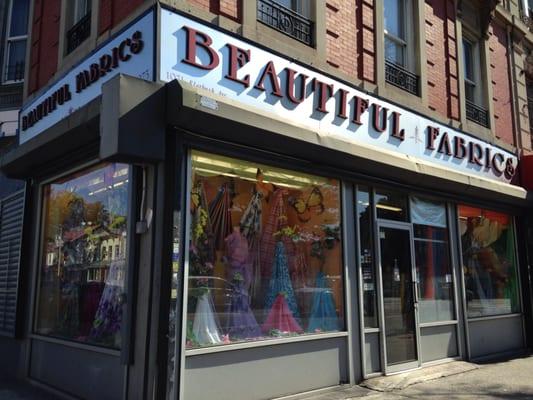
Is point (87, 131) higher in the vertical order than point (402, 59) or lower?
lower

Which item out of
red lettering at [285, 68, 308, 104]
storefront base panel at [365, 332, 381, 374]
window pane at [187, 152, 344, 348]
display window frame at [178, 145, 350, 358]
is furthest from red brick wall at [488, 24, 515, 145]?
red lettering at [285, 68, 308, 104]

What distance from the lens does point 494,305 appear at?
416 inches

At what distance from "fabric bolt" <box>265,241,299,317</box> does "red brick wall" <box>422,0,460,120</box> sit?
445cm

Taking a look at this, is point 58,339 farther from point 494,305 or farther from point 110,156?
point 494,305

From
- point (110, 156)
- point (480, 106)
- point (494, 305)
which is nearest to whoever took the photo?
point (110, 156)

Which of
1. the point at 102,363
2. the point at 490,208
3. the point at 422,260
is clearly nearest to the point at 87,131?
the point at 102,363

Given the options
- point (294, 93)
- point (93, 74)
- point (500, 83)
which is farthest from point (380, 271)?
point (500, 83)

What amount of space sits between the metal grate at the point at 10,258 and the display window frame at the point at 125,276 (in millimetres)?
384

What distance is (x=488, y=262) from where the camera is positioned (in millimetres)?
10758

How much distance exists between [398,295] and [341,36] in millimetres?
4053

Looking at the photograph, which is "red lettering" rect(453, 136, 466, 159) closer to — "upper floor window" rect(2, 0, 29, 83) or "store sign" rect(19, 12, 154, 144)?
"store sign" rect(19, 12, 154, 144)

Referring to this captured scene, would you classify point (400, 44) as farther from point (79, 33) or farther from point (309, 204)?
point (79, 33)

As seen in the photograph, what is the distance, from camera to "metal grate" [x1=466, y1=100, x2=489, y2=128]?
35.8 ft

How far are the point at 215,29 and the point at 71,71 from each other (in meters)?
2.42
